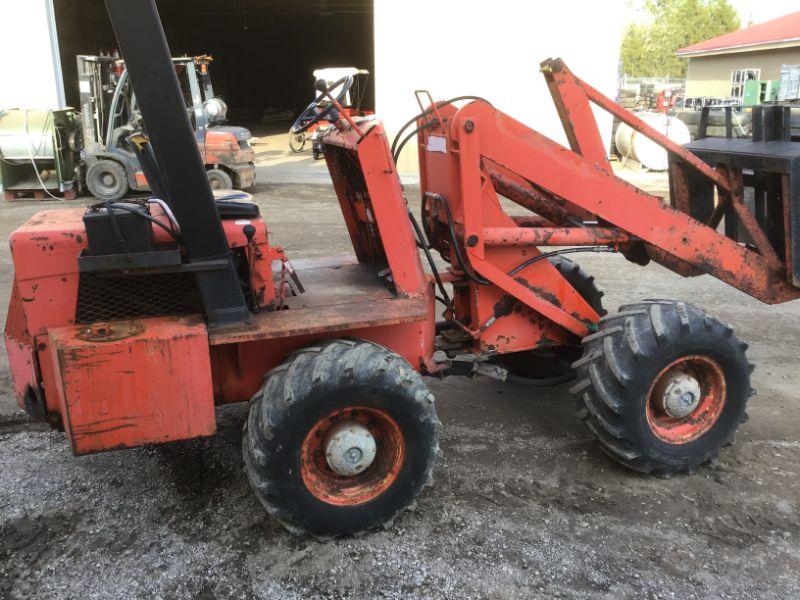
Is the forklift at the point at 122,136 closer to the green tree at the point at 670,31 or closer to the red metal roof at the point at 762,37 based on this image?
the red metal roof at the point at 762,37

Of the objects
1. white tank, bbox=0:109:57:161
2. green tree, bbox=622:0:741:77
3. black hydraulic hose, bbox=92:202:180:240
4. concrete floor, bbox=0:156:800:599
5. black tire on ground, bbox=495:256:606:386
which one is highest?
green tree, bbox=622:0:741:77

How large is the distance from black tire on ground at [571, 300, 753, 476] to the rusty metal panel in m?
1.94

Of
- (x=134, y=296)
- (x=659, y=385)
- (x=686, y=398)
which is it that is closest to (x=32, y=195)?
(x=134, y=296)

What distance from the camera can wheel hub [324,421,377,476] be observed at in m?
3.35

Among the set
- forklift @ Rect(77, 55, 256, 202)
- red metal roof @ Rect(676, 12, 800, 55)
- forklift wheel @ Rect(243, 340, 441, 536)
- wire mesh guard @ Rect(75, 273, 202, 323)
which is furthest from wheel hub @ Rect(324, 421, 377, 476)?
red metal roof @ Rect(676, 12, 800, 55)

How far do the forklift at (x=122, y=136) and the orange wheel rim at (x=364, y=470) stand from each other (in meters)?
10.1

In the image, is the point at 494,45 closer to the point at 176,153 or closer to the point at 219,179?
the point at 219,179

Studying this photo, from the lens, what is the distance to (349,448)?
3350mm

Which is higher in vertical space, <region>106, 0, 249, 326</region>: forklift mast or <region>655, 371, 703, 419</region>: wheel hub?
<region>106, 0, 249, 326</region>: forklift mast

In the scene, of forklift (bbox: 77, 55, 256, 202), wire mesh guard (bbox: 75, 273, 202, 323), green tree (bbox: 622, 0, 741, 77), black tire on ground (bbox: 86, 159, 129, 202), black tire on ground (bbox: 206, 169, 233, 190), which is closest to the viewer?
wire mesh guard (bbox: 75, 273, 202, 323)

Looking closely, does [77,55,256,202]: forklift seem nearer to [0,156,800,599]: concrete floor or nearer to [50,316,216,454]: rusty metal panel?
[0,156,800,599]: concrete floor

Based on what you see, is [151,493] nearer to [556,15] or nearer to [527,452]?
[527,452]

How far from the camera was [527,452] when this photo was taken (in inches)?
167

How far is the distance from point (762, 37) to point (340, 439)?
33381mm
